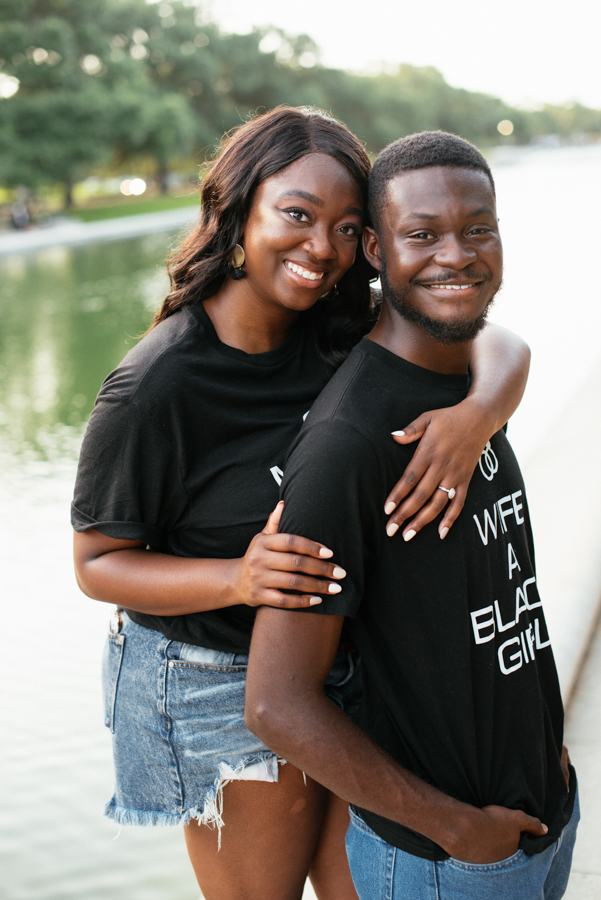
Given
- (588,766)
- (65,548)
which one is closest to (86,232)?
(65,548)

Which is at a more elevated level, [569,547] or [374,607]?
[374,607]

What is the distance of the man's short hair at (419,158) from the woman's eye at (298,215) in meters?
0.13

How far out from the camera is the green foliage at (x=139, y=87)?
32406 mm

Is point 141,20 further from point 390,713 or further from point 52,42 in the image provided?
point 390,713

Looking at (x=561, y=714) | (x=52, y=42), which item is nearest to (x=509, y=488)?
(x=561, y=714)

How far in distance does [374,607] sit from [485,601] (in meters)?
0.19

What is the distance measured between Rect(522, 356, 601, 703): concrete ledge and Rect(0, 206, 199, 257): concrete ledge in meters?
18.1

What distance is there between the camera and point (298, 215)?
1.70 metres

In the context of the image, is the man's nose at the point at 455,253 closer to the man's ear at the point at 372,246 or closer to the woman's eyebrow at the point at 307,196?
the man's ear at the point at 372,246

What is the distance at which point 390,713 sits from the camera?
1.47m

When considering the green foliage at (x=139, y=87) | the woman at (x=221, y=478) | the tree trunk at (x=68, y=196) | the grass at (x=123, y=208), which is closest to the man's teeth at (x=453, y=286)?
the woman at (x=221, y=478)

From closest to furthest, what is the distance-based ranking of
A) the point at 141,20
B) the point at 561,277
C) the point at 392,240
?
the point at 392,240 → the point at 561,277 → the point at 141,20

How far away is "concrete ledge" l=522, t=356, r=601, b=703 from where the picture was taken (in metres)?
3.19

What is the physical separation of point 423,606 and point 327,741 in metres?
0.27
